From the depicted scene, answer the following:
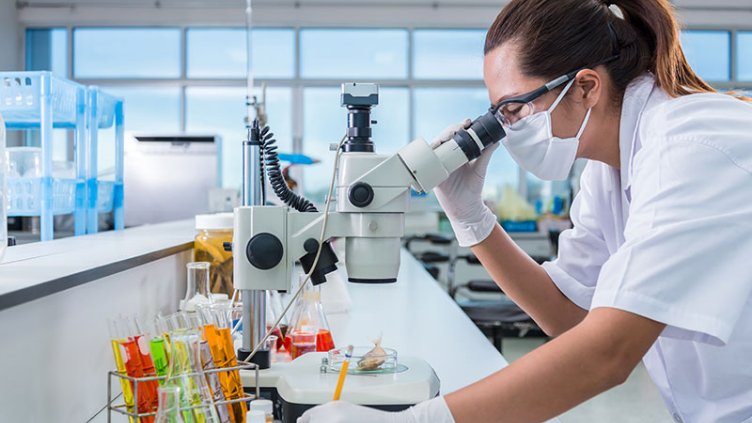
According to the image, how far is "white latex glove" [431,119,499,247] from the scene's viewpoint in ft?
4.23

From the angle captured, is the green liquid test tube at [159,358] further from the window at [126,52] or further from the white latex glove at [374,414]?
the window at [126,52]

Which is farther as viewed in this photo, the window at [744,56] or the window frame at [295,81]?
the window at [744,56]

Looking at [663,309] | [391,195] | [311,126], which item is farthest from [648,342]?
[311,126]

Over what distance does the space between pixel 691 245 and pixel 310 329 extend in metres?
0.73

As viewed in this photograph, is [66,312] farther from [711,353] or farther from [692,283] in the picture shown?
[711,353]

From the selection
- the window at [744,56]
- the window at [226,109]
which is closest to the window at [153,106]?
the window at [226,109]

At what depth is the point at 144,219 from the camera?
3.52 meters

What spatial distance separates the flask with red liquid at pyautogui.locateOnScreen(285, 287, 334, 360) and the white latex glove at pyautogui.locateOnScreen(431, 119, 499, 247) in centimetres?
32

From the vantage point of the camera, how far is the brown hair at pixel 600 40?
1064mm

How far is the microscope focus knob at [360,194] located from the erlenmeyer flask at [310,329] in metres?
0.39

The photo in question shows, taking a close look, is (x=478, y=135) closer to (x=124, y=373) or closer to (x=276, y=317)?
(x=124, y=373)

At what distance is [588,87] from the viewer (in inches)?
43.1

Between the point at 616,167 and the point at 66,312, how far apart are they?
0.94 meters

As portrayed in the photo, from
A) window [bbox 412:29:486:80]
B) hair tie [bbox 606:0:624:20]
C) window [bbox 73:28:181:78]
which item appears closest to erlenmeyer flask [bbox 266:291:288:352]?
hair tie [bbox 606:0:624:20]
